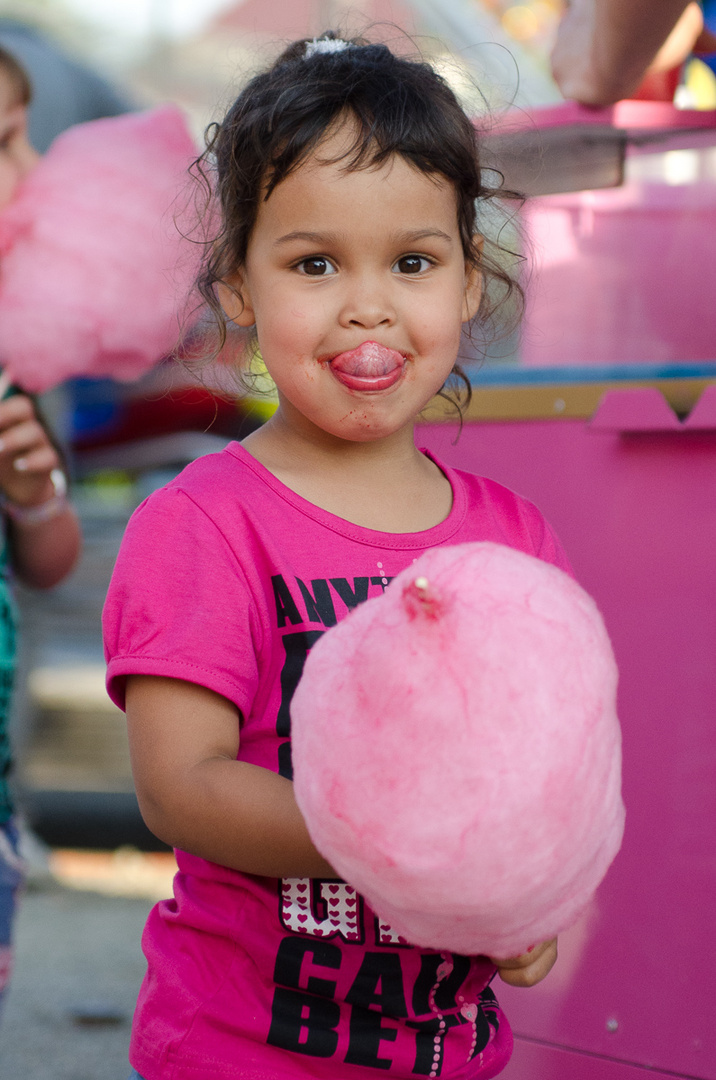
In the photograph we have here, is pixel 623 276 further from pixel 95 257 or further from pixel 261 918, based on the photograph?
pixel 261 918

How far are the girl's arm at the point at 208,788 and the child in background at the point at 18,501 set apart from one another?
0.68m

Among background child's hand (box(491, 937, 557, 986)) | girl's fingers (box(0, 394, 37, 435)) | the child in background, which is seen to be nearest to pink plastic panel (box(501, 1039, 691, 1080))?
background child's hand (box(491, 937, 557, 986))

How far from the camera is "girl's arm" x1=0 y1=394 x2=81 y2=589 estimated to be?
1521mm

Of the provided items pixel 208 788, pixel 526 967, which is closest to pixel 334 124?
pixel 208 788

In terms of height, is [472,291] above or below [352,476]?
above

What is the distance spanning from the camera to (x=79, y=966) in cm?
229

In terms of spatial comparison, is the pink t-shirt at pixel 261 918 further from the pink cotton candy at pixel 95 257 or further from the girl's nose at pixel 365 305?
the pink cotton candy at pixel 95 257

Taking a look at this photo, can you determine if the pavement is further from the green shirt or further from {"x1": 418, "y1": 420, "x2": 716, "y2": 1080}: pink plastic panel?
{"x1": 418, "y1": 420, "x2": 716, "y2": 1080}: pink plastic panel

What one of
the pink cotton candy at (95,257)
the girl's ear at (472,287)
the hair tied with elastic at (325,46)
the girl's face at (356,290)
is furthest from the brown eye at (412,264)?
the pink cotton candy at (95,257)

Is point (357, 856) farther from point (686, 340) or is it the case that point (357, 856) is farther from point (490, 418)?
point (686, 340)

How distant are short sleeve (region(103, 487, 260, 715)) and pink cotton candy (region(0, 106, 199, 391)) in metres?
0.64

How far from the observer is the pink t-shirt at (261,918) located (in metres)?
0.86

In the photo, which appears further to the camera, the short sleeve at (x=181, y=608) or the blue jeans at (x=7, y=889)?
the blue jeans at (x=7, y=889)

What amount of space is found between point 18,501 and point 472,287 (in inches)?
29.6
